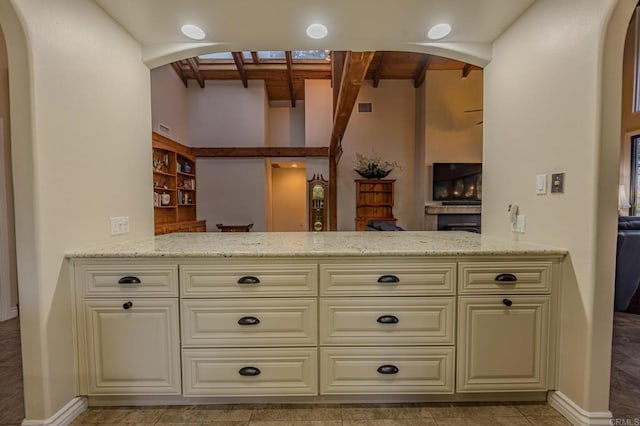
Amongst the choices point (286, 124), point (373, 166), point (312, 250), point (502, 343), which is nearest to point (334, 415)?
point (312, 250)

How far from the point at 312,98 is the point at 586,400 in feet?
24.6

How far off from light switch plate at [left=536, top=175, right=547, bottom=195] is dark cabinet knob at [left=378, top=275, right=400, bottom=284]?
1.06 m

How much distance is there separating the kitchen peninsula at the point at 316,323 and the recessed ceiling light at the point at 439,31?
5.20ft

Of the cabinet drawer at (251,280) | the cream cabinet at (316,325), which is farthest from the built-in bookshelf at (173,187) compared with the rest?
the cabinet drawer at (251,280)

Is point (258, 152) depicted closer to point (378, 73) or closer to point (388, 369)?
point (378, 73)

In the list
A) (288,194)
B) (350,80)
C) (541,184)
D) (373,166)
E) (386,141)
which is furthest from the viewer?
(288,194)

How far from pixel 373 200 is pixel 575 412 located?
5761 mm

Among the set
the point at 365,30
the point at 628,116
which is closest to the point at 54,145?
the point at 365,30

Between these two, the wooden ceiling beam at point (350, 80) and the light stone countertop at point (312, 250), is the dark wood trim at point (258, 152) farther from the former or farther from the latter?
the light stone countertop at point (312, 250)

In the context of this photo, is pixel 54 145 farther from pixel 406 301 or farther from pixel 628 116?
pixel 628 116

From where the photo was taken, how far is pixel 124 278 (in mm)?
1706

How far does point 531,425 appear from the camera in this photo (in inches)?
64.1

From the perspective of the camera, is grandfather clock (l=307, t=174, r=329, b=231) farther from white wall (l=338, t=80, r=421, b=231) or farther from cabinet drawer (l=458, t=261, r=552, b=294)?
cabinet drawer (l=458, t=261, r=552, b=294)

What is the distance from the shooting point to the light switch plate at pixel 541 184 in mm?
1837
